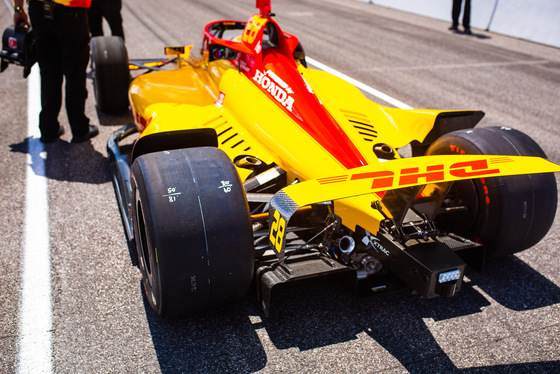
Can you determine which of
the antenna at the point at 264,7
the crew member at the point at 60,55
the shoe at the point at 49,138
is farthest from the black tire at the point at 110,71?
the antenna at the point at 264,7

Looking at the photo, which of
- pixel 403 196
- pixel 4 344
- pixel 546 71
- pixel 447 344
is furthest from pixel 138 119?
pixel 546 71

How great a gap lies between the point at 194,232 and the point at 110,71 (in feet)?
12.9

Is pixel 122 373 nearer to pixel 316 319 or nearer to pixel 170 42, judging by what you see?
pixel 316 319

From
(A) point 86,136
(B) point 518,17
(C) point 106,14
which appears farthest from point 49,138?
(B) point 518,17

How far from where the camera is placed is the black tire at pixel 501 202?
3.38 metres

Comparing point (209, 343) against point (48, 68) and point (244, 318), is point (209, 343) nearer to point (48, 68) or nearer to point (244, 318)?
point (244, 318)

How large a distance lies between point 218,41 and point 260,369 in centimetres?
325

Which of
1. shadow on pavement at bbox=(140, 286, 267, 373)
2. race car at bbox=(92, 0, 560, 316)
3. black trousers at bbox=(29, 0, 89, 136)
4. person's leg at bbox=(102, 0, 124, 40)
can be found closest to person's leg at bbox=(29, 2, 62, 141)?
black trousers at bbox=(29, 0, 89, 136)

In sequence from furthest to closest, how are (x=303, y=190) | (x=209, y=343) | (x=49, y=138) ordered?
(x=49, y=138)
(x=209, y=343)
(x=303, y=190)

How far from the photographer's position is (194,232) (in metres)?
2.74

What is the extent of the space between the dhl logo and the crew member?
394 centimetres

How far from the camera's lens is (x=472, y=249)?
3.15 meters

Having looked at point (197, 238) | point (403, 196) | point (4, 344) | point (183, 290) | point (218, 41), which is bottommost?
point (4, 344)

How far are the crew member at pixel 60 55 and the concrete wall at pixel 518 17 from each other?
36.2ft
